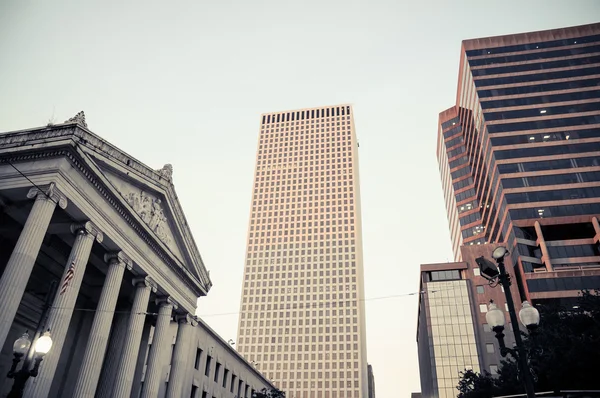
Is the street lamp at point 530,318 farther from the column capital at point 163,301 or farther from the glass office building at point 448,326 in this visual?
the glass office building at point 448,326

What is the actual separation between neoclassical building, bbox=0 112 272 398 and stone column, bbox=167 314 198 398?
0.35 ft

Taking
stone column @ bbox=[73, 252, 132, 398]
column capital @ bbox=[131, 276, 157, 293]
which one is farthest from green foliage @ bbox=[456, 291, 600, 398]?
column capital @ bbox=[131, 276, 157, 293]

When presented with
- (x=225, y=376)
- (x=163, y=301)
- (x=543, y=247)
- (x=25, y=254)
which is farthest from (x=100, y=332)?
(x=543, y=247)

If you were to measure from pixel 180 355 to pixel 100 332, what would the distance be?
11864mm

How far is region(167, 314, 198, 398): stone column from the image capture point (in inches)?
1499

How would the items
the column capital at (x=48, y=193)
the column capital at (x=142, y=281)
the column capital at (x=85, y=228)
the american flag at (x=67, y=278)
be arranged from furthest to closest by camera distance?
1. the column capital at (x=142, y=281)
2. the column capital at (x=85, y=228)
3. the american flag at (x=67, y=278)
4. the column capital at (x=48, y=193)

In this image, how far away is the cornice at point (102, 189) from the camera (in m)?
26.6

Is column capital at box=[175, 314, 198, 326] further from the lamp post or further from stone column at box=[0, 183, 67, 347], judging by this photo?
the lamp post

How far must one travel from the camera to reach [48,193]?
82.8 feet

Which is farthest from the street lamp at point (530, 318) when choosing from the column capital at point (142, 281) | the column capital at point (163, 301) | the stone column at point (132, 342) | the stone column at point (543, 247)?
the stone column at point (543, 247)

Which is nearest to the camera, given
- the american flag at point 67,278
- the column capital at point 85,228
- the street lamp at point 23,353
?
the street lamp at point 23,353

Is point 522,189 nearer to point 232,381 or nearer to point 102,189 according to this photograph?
point 232,381

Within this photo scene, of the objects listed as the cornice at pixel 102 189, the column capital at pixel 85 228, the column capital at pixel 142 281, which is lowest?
the column capital at pixel 142 281

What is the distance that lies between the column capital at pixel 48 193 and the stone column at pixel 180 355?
19.7 metres
